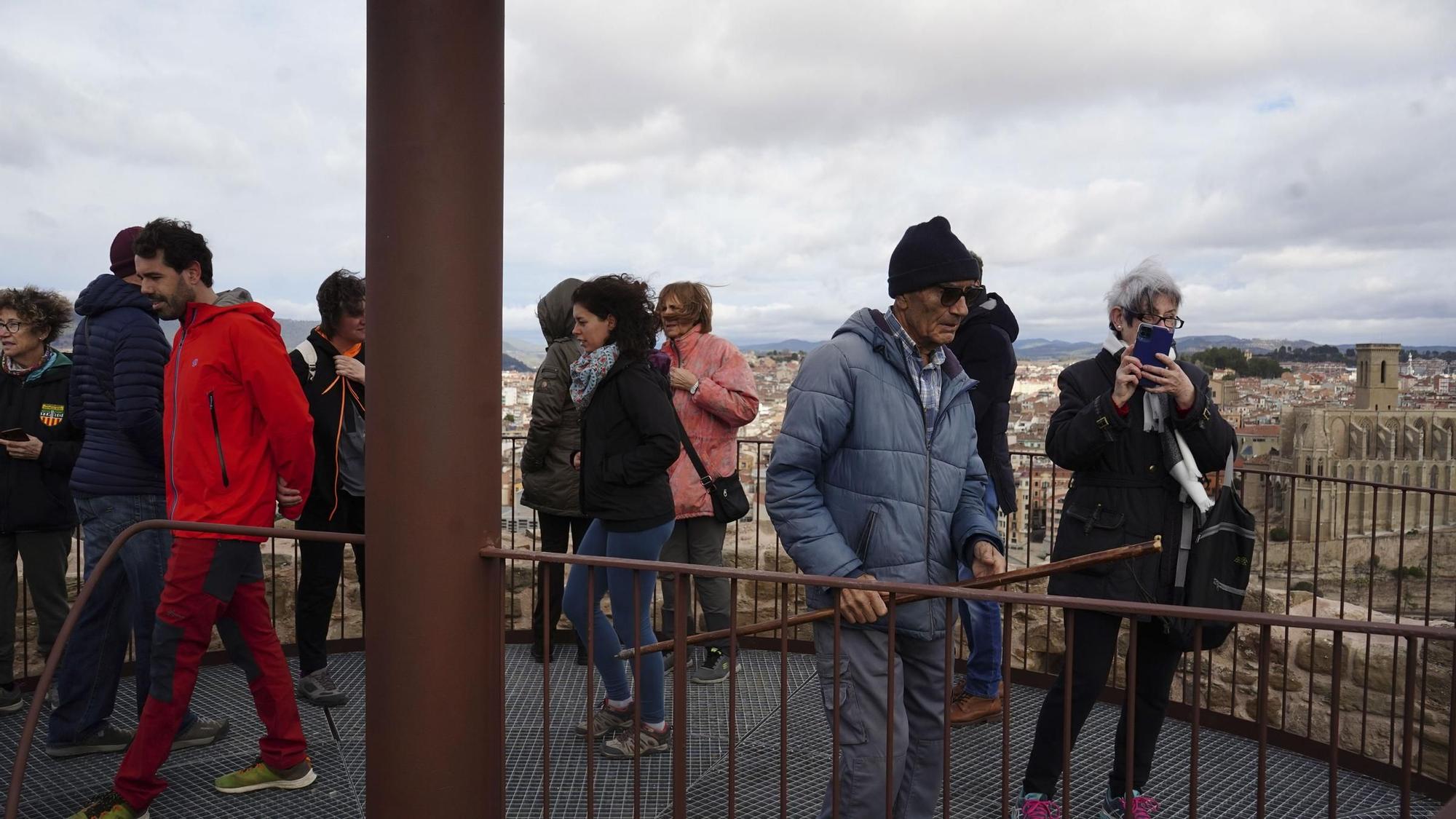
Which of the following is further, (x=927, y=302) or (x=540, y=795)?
(x=540, y=795)

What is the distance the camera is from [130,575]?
3.40 meters

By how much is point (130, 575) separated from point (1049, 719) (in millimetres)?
3008

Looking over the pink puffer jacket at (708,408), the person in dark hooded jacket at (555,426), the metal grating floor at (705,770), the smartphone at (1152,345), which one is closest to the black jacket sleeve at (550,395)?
the person in dark hooded jacket at (555,426)

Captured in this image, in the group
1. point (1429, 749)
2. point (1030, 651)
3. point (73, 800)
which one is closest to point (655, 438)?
point (73, 800)

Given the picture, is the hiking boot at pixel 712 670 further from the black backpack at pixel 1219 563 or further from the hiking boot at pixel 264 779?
the black backpack at pixel 1219 563

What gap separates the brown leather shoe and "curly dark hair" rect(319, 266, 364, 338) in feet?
9.36

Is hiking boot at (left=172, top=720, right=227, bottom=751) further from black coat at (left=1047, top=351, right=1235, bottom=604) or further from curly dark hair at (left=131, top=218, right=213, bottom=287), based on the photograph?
black coat at (left=1047, top=351, right=1235, bottom=604)

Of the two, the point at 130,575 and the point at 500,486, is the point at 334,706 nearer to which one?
the point at 130,575

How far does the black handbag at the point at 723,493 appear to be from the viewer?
14.1 feet

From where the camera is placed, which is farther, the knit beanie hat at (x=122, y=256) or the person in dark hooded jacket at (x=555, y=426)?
the person in dark hooded jacket at (x=555, y=426)

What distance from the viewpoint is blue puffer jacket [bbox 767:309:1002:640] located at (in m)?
2.55

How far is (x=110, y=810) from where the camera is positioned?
3092 mm

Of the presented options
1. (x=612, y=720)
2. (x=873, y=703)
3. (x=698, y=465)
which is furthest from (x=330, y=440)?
(x=873, y=703)

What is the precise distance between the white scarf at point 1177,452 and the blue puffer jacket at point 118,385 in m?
3.18
